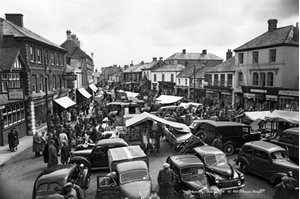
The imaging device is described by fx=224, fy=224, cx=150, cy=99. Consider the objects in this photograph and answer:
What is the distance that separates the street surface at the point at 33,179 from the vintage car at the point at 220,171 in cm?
23

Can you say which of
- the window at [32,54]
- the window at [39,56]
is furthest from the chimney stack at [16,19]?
the window at [39,56]

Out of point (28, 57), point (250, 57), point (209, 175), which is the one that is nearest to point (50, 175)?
point (209, 175)

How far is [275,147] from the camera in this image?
5.39 meters

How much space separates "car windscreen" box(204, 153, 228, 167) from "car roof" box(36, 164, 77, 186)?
403 centimetres

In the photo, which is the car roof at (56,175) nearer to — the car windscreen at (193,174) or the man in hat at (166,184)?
the man in hat at (166,184)

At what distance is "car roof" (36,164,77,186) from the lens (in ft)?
18.2

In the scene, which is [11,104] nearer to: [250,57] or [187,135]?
[187,135]

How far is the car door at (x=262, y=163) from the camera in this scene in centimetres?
587

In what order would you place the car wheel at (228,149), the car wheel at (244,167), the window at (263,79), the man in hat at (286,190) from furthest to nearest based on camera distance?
the car wheel at (228,149), the car wheel at (244,167), the window at (263,79), the man in hat at (286,190)

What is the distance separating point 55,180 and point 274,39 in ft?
18.3

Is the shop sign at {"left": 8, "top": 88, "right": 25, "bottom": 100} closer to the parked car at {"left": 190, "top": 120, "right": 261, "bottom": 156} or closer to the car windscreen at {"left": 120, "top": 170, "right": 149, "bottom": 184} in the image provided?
the car windscreen at {"left": 120, "top": 170, "right": 149, "bottom": 184}

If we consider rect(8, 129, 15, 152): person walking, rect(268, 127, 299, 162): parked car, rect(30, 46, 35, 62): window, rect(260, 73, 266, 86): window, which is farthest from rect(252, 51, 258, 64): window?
→ rect(30, 46, 35, 62): window

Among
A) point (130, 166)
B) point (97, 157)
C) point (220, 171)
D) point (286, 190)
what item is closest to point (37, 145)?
point (97, 157)

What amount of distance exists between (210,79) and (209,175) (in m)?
2.71
